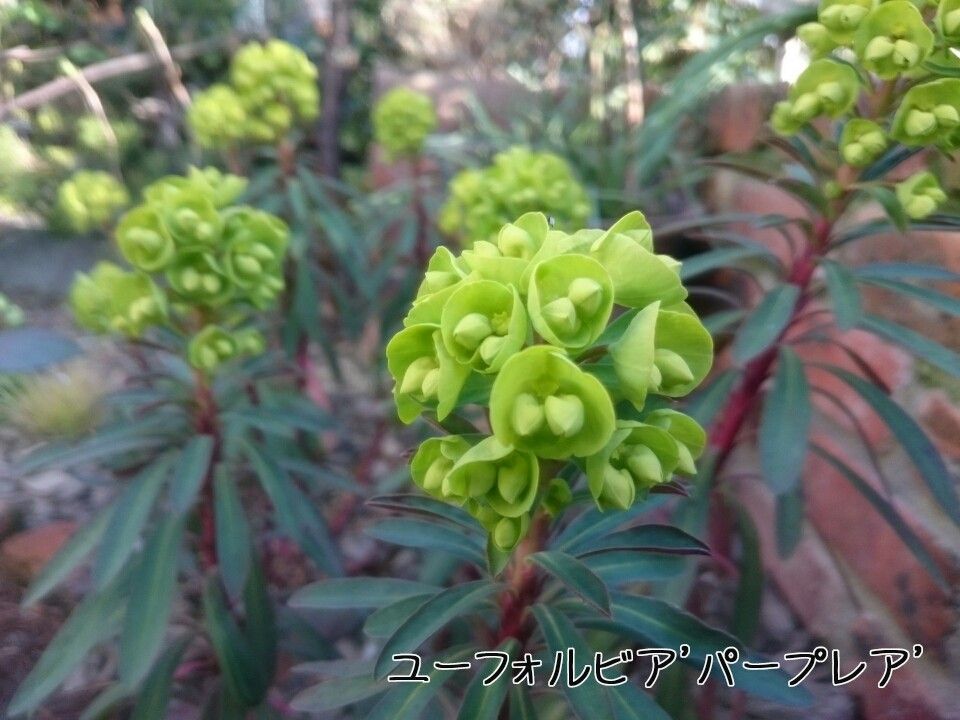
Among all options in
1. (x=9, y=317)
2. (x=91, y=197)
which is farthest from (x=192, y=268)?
(x=9, y=317)

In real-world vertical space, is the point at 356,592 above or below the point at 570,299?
below

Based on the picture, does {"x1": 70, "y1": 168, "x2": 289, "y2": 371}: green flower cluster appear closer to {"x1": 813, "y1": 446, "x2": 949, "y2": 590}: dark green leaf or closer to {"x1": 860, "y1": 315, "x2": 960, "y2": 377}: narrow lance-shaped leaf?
{"x1": 860, "y1": 315, "x2": 960, "y2": 377}: narrow lance-shaped leaf

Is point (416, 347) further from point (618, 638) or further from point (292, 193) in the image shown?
point (292, 193)

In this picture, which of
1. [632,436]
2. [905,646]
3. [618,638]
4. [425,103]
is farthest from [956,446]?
[425,103]

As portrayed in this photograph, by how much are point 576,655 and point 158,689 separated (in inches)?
30.6

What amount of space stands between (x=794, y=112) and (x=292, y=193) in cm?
136

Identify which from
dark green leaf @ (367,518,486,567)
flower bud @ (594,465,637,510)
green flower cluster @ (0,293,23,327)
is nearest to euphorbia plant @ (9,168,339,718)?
dark green leaf @ (367,518,486,567)

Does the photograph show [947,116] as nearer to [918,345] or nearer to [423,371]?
[918,345]

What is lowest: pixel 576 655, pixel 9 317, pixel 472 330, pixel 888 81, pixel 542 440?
pixel 576 655

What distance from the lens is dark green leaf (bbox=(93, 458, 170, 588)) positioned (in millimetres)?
992

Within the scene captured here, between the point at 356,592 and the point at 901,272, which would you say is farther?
the point at 901,272

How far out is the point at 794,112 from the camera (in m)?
0.97

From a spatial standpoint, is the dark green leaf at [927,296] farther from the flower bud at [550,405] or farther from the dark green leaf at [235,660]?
the dark green leaf at [235,660]

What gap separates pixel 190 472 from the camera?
3.43ft
